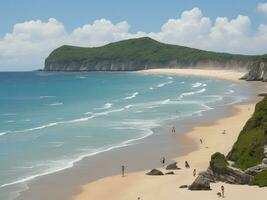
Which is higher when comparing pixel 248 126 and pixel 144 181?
pixel 248 126

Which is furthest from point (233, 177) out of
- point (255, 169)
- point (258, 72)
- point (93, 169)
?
point (258, 72)

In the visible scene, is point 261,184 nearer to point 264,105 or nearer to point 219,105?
point 264,105

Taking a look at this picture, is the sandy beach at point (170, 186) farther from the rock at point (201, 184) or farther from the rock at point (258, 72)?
the rock at point (258, 72)

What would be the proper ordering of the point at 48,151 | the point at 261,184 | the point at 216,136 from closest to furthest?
1. the point at 261,184
2. the point at 48,151
3. the point at 216,136

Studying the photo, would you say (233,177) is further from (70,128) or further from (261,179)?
(70,128)

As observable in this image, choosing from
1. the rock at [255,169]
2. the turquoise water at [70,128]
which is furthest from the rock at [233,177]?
the turquoise water at [70,128]

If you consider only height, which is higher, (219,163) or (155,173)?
(219,163)

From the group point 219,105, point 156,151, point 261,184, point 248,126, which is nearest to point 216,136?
point 156,151

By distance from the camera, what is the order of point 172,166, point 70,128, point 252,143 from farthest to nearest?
point 70,128
point 172,166
point 252,143
